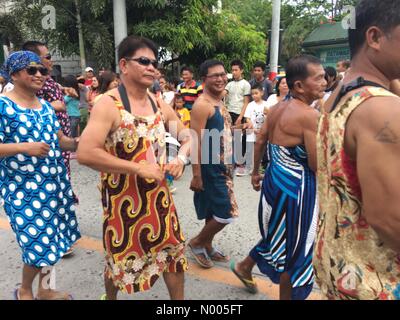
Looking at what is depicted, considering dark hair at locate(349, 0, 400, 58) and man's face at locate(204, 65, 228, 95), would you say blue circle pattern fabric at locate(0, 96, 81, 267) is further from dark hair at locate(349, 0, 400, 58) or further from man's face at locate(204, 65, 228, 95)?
dark hair at locate(349, 0, 400, 58)

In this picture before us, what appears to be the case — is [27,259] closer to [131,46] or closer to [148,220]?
[148,220]

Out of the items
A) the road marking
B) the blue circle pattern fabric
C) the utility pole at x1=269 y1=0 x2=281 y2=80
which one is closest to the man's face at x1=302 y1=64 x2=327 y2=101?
the road marking

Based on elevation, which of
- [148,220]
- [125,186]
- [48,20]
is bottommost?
[148,220]

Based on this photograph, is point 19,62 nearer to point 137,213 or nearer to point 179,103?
point 137,213

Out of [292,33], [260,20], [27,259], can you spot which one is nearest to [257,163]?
[27,259]

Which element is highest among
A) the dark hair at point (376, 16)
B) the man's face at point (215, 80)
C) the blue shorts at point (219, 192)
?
the dark hair at point (376, 16)

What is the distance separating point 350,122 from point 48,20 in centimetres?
1069

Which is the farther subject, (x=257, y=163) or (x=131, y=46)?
(x=257, y=163)

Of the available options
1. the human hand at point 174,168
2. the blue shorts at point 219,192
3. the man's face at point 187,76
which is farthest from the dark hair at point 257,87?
the human hand at point 174,168

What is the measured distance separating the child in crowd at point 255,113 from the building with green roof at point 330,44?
12674 millimetres

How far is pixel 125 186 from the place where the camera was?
2.13m

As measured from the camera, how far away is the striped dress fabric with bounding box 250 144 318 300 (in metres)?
2.30

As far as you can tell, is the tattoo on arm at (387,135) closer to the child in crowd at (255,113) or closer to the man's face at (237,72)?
A: the child in crowd at (255,113)

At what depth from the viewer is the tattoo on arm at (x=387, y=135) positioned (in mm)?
1060
